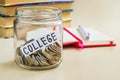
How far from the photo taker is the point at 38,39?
51cm

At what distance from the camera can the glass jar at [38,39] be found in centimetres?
51

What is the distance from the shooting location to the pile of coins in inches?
20.0

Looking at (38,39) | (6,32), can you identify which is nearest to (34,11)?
(38,39)

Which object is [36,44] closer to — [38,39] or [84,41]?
[38,39]

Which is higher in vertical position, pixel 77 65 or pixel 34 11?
pixel 34 11

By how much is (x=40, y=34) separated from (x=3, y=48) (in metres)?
0.18

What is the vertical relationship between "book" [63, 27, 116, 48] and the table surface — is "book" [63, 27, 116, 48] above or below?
above

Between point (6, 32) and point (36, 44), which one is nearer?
point (36, 44)

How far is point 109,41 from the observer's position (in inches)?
27.5

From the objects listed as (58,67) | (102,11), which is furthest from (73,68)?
(102,11)

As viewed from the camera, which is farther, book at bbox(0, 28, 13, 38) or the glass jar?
book at bbox(0, 28, 13, 38)

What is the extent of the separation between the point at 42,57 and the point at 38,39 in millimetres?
37

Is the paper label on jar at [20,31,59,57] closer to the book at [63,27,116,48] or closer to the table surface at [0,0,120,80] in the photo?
the table surface at [0,0,120,80]

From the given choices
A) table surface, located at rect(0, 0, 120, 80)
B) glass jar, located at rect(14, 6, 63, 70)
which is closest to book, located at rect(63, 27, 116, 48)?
table surface, located at rect(0, 0, 120, 80)
